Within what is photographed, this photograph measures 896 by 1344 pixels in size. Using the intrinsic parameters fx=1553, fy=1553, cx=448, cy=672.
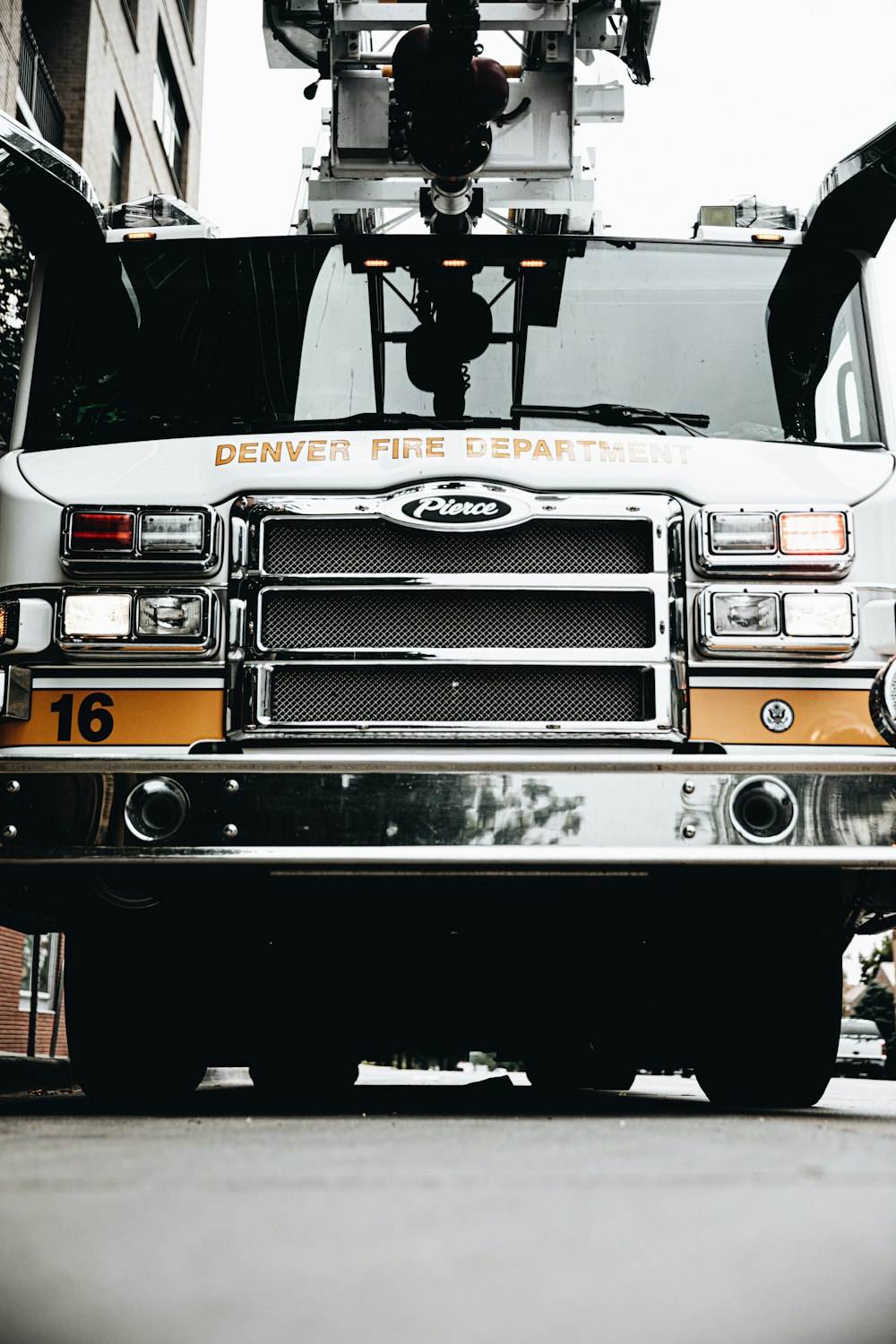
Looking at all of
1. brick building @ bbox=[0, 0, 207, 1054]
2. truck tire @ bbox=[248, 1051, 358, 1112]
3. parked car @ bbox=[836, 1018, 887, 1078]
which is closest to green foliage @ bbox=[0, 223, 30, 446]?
truck tire @ bbox=[248, 1051, 358, 1112]

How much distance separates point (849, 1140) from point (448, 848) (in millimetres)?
1410

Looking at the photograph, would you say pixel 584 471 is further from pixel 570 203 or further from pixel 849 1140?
pixel 849 1140

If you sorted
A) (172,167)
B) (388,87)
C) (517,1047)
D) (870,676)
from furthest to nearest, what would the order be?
(172,167) → (517,1047) → (388,87) → (870,676)

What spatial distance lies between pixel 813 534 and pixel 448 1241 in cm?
313

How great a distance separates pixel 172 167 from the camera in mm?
30000

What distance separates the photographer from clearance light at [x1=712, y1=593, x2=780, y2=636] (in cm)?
503

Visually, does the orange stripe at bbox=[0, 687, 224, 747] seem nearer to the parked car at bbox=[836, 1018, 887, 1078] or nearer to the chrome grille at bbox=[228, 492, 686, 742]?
the chrome grille at bbox=[228, 492, 686, 742]

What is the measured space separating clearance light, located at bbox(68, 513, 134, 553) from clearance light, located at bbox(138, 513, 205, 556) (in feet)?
0.17

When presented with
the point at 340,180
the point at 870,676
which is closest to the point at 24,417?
the point at 340,180

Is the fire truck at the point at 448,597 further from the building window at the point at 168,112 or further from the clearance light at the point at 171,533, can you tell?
the building window at the point at 168,112

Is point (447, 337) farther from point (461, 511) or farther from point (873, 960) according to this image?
point (873, 960)

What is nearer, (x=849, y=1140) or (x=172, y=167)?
(x=849, y=1140)

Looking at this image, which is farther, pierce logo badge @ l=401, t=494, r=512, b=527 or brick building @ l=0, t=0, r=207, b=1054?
brick building @ l=0, t=0, r=207, b=1054

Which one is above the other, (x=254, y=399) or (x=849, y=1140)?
(x=254, y=399)
